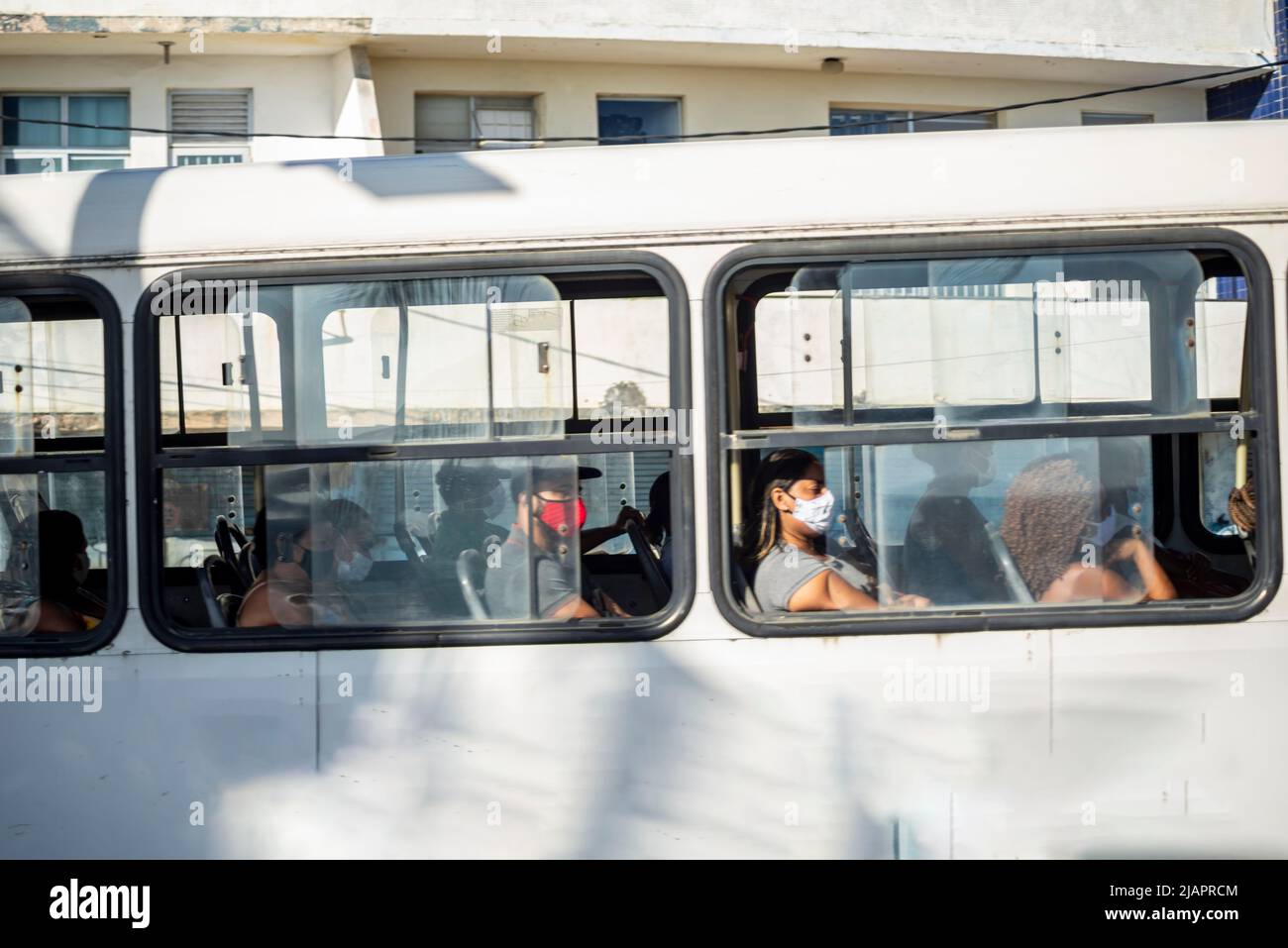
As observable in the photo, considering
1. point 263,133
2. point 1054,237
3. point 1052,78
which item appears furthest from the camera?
point 1052,78

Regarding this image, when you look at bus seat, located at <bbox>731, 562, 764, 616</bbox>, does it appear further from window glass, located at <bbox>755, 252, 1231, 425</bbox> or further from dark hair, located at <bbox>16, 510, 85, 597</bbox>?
dark hair, located at <bbox>16, 510, 85, 597</bbox>

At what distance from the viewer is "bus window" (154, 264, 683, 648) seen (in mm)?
3650

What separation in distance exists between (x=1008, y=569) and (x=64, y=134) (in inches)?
478

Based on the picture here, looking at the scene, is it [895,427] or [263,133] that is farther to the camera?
[263,133]

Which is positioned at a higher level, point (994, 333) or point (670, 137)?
point (670, 137)

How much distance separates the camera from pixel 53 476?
12.1 feet

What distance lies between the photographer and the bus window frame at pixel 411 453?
361cm

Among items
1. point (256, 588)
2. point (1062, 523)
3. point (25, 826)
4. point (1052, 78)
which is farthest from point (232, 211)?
point (1052, 78)

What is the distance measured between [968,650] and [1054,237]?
1.26 metres

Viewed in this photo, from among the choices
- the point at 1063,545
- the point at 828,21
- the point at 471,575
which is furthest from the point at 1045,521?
the point at 828,21

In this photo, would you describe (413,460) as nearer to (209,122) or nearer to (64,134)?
(209,122)

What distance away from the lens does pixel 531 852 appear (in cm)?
362

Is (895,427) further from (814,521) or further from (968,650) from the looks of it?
(968,650)

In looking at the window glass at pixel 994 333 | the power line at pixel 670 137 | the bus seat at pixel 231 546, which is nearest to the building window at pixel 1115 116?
the power line at pixel 670 137
